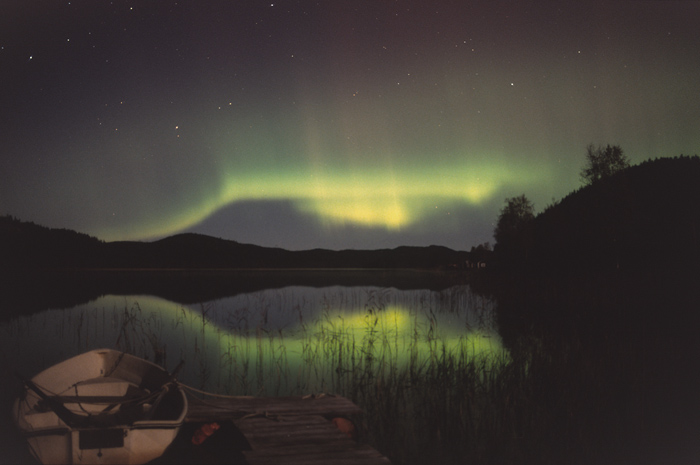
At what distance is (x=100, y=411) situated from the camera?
25.3 ft

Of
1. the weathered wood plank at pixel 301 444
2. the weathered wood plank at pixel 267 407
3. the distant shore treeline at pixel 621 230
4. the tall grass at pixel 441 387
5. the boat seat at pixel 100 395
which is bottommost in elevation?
the tall grass at pixel 441 387

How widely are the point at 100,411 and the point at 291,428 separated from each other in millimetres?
2760

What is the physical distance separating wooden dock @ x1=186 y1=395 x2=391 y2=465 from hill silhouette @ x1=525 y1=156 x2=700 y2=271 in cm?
3984

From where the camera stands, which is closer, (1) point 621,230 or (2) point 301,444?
(2) point 301,444

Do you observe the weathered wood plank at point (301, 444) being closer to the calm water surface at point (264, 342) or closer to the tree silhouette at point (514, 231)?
the calm water surface at point (264, 342)

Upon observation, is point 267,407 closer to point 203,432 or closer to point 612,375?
point 203,432

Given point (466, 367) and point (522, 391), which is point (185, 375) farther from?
point (522, 391)

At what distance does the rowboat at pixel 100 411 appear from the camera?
620 cm

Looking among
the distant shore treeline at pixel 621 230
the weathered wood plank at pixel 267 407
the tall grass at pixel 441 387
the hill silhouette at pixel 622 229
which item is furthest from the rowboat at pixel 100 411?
the hill silhouette at pixel 622 229

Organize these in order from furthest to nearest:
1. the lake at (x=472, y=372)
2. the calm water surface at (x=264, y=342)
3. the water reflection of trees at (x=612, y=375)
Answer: the calm water surface at (x=264, y=342) → the water reflection of trees at (x=612, y=375) → the lake at (x=472, y=372)

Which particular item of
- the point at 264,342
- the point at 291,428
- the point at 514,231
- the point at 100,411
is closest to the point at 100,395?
the point at 100,411

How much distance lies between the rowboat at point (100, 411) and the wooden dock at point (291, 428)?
0.69 meters

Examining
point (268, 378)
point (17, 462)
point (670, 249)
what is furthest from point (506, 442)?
point (670, 249)

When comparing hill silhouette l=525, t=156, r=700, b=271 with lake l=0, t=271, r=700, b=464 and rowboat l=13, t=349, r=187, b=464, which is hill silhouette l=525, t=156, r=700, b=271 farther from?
rowboat l=13, t=349, r=187, b=464
